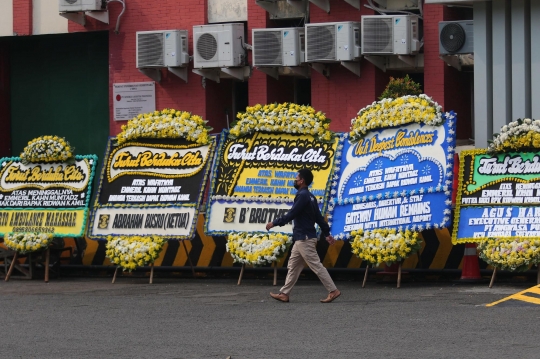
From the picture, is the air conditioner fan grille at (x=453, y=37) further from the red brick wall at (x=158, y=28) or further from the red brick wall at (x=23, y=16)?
the red brick wall at (x=23, y=16)

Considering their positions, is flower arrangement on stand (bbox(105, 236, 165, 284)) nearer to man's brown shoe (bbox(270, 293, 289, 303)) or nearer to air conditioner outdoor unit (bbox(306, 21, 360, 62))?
man's brown shoe (bbox(270, 293, 289, 303))

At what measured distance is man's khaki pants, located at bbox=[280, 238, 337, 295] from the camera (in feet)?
47.3

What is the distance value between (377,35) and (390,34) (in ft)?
0.94

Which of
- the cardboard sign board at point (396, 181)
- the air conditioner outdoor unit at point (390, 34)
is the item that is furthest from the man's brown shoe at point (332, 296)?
the air conditioner outdoor unit at point (390, 34)

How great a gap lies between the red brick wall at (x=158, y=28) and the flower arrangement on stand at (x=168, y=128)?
8839 mm

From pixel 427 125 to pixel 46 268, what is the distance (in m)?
6.68

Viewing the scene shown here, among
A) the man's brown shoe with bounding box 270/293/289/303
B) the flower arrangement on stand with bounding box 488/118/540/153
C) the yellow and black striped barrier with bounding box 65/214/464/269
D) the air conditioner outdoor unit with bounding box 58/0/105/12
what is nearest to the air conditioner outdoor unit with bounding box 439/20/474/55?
the yellow and black striped barrier with bounding box 65/214/464/269

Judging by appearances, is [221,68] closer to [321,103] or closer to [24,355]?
[321,103]

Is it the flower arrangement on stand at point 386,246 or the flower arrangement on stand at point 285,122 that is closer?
the flower arrangement on stand at point 386,246

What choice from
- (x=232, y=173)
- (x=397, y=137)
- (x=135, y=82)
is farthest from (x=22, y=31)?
(x=397, y=137)

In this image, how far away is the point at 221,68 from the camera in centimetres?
2647

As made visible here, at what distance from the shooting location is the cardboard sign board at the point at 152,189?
17641 mm

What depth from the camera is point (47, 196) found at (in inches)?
739

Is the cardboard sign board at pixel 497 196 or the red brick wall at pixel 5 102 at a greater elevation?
the red brick wall at pixel 5 102
